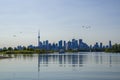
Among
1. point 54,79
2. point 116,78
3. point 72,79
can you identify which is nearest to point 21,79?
point 54,79

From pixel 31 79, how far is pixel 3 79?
3318 mm

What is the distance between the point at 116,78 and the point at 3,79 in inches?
544

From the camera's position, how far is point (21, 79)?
33.9 m

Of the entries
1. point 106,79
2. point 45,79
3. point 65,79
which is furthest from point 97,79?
point 45,79

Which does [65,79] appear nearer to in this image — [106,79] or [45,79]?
[45,79]

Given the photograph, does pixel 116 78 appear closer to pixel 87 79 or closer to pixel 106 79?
pixel 106 79

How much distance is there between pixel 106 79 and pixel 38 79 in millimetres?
8251

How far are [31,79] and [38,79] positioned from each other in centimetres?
86

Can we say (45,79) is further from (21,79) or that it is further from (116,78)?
(116,78)

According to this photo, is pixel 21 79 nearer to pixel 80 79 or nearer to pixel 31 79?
pixel 31 79

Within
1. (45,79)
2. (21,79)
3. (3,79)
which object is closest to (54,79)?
(45,79)

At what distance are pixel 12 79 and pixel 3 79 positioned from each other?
1047mm

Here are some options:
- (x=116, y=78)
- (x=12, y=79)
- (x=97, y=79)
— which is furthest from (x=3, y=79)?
(x=116, y=78)

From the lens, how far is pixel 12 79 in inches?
1330
